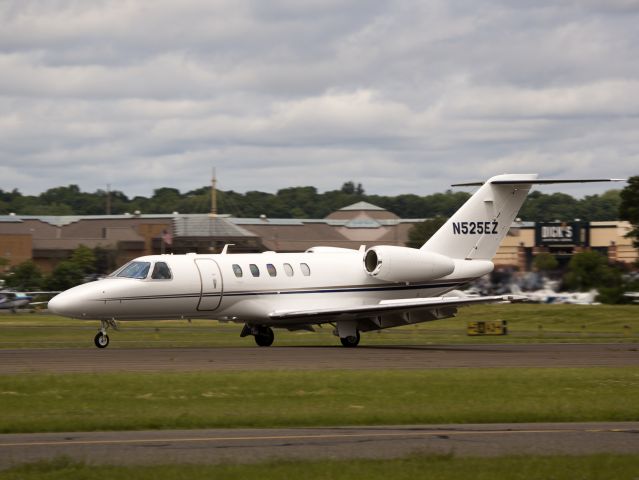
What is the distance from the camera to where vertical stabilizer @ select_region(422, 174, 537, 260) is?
35.3m

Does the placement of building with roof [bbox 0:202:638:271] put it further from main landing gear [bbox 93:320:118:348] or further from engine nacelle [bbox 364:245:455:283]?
Result: main landing gear [bbox 93:320:118:348]

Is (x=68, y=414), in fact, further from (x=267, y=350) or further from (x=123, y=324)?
(x=123, y=324)

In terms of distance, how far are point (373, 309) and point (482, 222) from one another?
6194mm

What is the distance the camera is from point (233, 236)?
10506 centimetres

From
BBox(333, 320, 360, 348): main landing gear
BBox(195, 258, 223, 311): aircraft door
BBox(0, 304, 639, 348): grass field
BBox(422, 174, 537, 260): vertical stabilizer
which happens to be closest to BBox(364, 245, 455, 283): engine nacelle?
BBox(422, 174, 537, 260): vertical stabilizer

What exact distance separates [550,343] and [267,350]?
1021cm

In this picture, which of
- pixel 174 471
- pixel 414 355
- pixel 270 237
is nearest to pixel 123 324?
pixel 414 355

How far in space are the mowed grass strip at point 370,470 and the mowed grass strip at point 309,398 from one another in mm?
3651

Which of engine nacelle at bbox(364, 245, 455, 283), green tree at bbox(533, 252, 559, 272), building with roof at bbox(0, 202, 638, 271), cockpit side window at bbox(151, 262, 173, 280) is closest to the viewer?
cockpit side window at bbox(151, 262, 173, 280)

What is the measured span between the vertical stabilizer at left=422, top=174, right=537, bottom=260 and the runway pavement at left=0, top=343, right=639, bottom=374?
4.21m

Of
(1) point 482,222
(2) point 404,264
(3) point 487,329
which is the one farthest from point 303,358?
(3) point 487,329

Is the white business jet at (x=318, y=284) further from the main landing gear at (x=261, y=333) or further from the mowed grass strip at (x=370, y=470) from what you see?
the mowed grass strip at (x=370, y=470)

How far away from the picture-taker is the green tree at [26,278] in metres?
88.3

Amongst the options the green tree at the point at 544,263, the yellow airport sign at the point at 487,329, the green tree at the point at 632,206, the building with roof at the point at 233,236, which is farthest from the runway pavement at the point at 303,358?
the green tree at the point at 544,263
